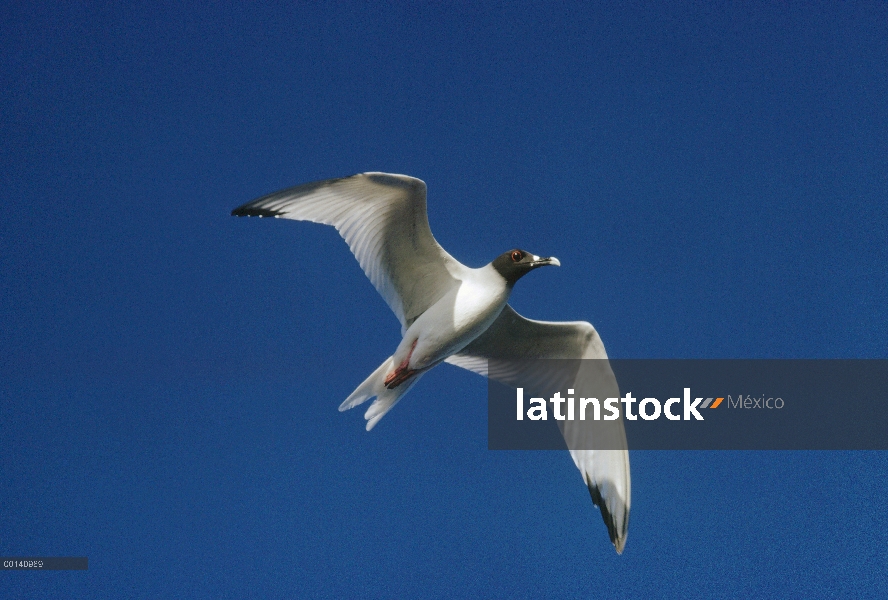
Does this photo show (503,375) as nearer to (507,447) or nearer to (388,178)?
(507,447)

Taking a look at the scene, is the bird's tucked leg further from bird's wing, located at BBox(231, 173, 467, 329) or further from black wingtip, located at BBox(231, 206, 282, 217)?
black wingtip, located at BBox(231, 206, 282, 217)

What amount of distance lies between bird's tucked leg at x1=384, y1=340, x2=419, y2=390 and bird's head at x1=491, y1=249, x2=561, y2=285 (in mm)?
769

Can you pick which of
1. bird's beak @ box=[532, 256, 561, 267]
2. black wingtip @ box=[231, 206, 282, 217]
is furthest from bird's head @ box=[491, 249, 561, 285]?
black wingtip @ box=[231, 206, 282, 217]

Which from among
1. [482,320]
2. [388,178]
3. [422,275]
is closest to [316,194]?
[388,178]

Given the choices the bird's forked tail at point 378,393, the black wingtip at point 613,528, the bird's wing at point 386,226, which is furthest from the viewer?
the black wingtip at point 613,528

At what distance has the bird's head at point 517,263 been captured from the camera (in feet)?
19.7

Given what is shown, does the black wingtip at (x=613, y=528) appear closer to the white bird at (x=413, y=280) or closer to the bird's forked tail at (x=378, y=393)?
the white bird at (x=413, y=280)

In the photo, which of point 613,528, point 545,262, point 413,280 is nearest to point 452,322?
point 413,280

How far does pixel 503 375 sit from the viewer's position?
23.9 feet

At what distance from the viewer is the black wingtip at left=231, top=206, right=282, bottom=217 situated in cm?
604

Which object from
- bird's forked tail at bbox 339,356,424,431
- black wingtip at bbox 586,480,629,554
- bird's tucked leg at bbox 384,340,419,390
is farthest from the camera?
black wingtip at bbox 586,480,629,554

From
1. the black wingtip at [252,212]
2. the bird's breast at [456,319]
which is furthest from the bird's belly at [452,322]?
the black wingtip at [252,212]

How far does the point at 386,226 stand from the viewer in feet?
20.3

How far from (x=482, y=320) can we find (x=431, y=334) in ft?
1.13
